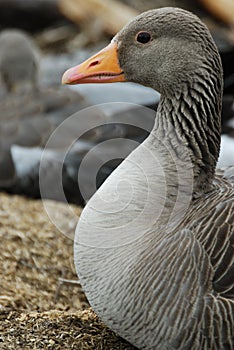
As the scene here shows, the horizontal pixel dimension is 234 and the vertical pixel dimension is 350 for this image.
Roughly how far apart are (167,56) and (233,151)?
2.62 meters

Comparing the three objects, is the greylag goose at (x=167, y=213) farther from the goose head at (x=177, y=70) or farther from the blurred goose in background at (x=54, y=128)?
the blurred goose in background at (x=54, y=128)

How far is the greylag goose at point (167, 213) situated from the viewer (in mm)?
3703

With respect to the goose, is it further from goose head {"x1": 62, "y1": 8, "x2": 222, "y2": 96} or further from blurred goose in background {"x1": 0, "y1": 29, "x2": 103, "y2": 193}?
goose head {"x1": 62, "y1": 8, "x2": 222, "y2": 96}

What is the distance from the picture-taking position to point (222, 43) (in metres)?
7.77

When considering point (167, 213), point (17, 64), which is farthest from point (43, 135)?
point (167, 213)

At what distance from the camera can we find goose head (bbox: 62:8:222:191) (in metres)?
3.99

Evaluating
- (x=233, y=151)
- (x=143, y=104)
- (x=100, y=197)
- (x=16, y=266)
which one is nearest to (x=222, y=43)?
(x=143, y=104)

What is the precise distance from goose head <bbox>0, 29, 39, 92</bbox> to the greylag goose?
429cm

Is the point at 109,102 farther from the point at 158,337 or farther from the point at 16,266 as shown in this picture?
the point at 158,337

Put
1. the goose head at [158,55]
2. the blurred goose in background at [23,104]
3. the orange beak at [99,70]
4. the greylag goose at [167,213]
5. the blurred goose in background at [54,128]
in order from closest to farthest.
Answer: the greylag goose at [167,213], the goose head at [158,55], the orange beak at [99,70], the blurred goose in background at [54,128], the blurred goose in background at [23,104]

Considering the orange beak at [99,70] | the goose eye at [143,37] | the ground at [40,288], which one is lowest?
the ground at [40,288]

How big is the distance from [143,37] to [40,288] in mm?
2108

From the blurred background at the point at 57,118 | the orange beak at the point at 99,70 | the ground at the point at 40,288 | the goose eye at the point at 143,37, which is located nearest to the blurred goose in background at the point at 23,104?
the blurred background at the point at 57,118

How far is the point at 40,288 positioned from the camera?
205 inches
